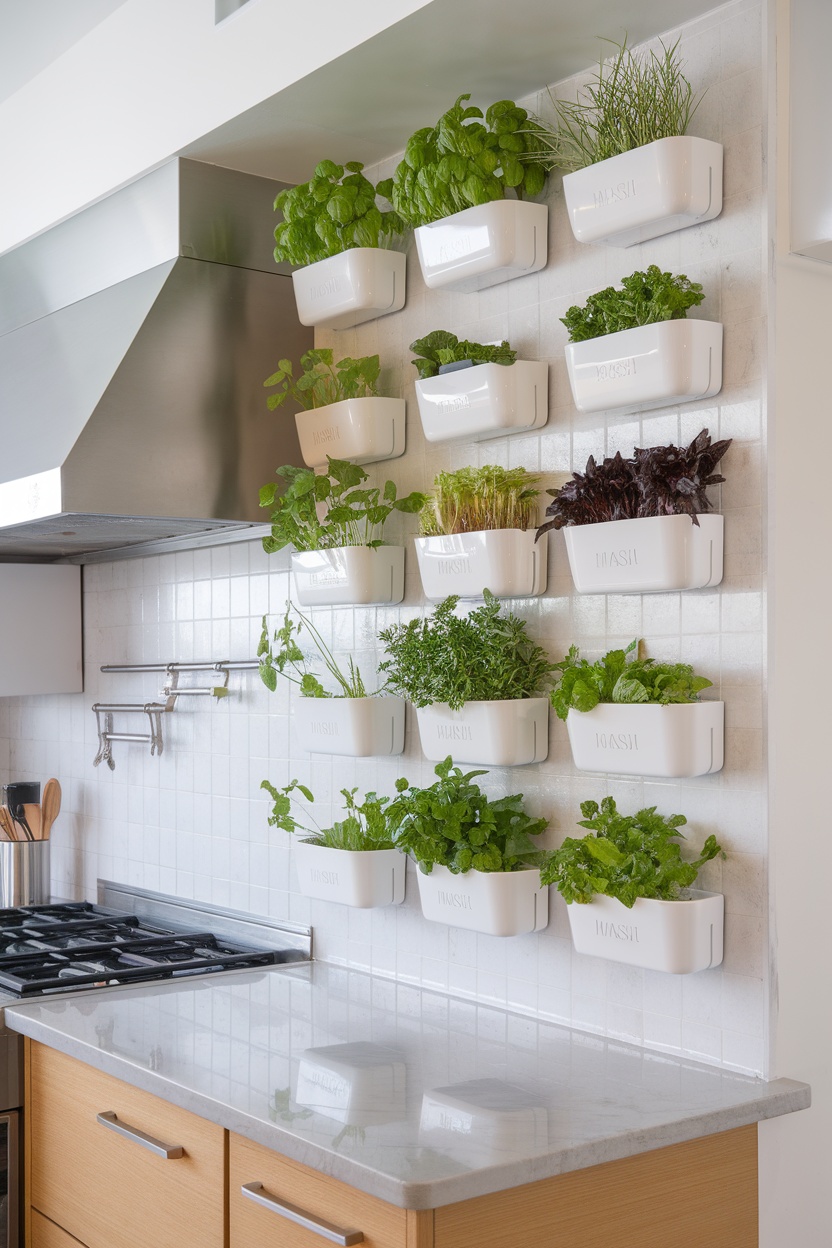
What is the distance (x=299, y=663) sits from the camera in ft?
8.81

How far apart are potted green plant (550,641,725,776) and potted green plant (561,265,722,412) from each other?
38 centimetres

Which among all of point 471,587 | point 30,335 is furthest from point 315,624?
point 30,335

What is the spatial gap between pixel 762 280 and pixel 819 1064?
3.61 ft

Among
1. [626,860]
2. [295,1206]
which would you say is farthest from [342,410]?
[295,1206]

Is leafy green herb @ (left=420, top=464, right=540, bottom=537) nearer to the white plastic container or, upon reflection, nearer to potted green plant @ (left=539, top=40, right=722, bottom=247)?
the white plastic container

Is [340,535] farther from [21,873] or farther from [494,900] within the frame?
[21,873]

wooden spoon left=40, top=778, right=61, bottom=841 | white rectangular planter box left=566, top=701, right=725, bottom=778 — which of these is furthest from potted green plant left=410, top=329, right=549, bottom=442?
wooden spoon left=40, top=778, right=61, bottom=841

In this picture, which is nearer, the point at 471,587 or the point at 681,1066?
the point at 681,1066

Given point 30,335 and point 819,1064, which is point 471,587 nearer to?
point 819,1064

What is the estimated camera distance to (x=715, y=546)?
180 cm

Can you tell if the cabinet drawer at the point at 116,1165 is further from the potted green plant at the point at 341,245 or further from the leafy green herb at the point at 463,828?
the potted green plant at the point at 341,245

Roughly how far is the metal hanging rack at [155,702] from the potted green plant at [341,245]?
0.80 meters

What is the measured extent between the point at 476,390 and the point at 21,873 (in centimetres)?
202

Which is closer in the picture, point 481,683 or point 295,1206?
point 295,1206
